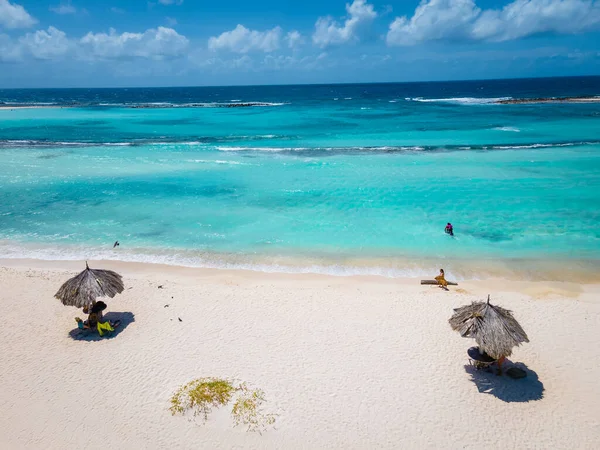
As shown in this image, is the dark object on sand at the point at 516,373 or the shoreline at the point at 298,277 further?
the shoreline at the point at 298,277

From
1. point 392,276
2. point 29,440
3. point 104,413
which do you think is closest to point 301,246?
point 392,276

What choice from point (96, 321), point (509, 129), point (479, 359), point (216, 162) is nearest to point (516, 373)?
point (479, 359)

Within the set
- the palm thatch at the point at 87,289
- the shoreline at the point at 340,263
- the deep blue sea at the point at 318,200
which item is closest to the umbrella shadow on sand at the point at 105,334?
the palm thatch at the point at 87,289

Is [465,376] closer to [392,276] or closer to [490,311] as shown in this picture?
[490,311]

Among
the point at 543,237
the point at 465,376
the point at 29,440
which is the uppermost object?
the point at 543,237

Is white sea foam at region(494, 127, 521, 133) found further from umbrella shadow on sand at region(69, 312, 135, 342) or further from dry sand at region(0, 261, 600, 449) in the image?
umbrella shadow on sand at region(69, 312, 135, 342)

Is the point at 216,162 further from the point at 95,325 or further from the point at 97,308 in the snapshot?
the point at 95,325

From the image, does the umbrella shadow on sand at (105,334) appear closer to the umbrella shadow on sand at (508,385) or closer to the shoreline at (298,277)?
the shoreline at (298,277)
